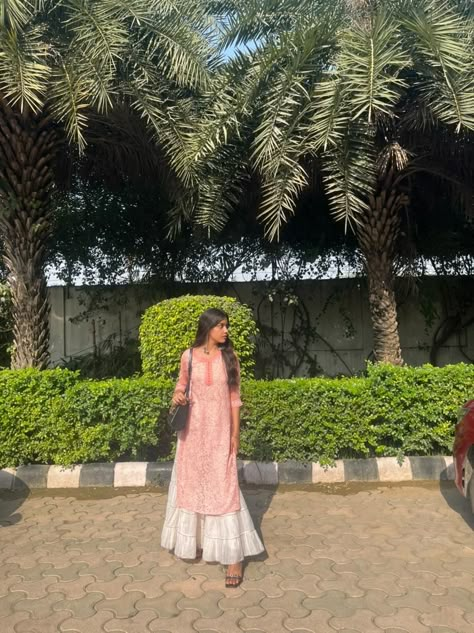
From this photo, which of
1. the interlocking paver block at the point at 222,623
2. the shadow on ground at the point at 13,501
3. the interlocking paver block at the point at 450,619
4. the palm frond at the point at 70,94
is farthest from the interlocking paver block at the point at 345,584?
the palm frond at the point at 70,94

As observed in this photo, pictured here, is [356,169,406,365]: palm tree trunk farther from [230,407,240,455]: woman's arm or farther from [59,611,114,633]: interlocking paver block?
[59,611,114,633]: interlocking paver block

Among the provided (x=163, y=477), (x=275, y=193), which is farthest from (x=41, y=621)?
(x=275, y=193)

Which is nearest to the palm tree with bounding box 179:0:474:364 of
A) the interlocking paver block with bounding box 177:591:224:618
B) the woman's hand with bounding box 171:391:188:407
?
the woman's hand with bounding box 171:391:188:407

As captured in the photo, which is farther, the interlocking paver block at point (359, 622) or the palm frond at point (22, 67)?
the palm frond at point (22, 67)

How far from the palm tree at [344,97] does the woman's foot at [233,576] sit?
366 cm

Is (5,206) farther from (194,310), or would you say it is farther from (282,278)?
(282,278)

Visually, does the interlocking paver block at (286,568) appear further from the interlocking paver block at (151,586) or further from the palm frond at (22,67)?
the palm frond at (22,67)

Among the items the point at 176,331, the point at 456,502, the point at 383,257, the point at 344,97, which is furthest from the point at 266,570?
the point at 383,257

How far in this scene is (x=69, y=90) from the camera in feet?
19.1

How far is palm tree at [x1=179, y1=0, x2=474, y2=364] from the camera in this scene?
545 cm

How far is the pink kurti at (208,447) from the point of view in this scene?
3.34 m

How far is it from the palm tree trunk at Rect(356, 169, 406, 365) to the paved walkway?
8.27 feet

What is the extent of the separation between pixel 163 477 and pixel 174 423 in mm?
2099

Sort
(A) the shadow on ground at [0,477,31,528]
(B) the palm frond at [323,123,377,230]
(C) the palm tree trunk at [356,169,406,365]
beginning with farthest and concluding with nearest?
(C) the palm tree trunk at [356,169,406,365] → (B) the palm frond at [323,123,377,230] → (A) the shadow on ground at [0,477,31,528]
